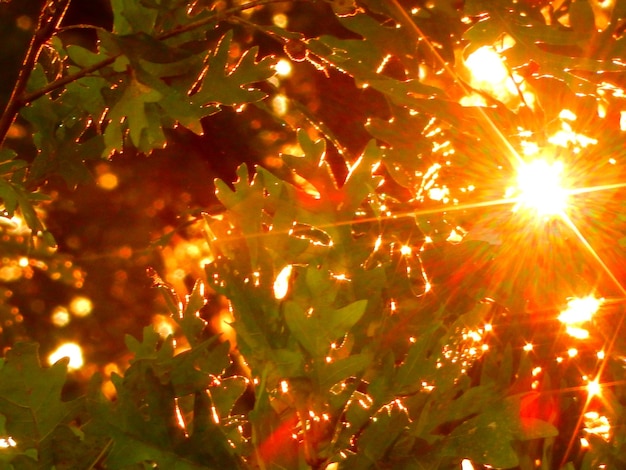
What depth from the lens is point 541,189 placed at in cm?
175

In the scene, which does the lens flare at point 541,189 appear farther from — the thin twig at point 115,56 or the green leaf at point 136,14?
the green leaf at point 136,14

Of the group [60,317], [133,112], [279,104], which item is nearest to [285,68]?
[279,104]

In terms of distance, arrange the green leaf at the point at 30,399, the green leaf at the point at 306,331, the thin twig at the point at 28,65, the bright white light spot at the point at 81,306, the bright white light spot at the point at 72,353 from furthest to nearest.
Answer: the bright white light spot at the point at 81,306
the bright white light spot at the point at 72,353
the thin twig at the point at 28,65
the green leaf at the point at 30,399
the green leaf at the point at 306,331

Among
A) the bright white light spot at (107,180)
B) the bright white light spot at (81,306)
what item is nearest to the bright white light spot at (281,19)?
the bright white light spot at (107,180)

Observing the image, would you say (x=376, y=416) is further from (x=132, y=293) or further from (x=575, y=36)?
(x=132, y=293)

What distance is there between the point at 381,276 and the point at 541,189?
1.55ft

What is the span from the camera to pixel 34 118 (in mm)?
2246

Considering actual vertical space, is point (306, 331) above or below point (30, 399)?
above

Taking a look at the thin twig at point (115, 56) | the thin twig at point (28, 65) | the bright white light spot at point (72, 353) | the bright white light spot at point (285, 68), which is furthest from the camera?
the bright white light spot at point (285, 68)

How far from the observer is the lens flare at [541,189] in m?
1.74

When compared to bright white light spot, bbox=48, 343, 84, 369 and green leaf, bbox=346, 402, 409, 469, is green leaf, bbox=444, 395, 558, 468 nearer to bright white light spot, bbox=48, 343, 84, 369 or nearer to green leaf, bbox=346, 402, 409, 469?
green leaf, bbox=346, 402, 409, 469

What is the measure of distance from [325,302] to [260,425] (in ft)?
0.78

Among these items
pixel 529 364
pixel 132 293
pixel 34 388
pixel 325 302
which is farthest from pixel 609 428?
pixel 132 293

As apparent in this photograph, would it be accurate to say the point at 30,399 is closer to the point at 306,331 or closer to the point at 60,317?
the point at 306,331
